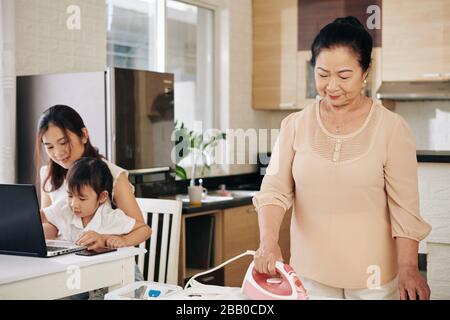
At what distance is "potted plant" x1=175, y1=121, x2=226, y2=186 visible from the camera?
4078 mm

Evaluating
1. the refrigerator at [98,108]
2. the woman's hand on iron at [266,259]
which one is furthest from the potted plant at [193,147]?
the woman's hand on iron at [266,259]

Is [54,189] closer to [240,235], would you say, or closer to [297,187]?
[297,187]

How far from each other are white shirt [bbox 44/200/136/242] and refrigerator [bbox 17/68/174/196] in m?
0.78

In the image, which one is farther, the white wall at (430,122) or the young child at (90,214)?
the white wall at (430,122)

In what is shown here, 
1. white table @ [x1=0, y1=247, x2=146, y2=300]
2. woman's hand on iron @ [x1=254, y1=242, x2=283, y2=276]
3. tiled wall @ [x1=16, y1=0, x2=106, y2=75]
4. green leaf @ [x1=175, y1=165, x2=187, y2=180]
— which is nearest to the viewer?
woman's hand on iron @ [x1=254, y1=242, x2=283, y2=276]

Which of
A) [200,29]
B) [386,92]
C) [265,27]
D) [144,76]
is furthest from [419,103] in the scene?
[144,76]

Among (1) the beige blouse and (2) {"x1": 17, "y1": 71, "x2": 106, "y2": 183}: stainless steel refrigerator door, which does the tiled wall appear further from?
(1) the beige blouse

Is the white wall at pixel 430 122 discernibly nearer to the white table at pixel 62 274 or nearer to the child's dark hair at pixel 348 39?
the white table at pixel 62 274

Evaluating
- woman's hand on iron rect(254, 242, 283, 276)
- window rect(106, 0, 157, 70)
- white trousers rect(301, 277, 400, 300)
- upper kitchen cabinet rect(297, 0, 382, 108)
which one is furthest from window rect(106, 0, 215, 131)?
woman's hand on iron rect(254, 242, 283, 276)

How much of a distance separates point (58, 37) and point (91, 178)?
1289 millimetres

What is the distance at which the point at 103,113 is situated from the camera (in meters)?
2.94

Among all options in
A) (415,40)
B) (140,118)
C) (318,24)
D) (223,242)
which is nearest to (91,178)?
(140,118)

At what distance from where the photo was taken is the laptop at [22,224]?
1.86m
